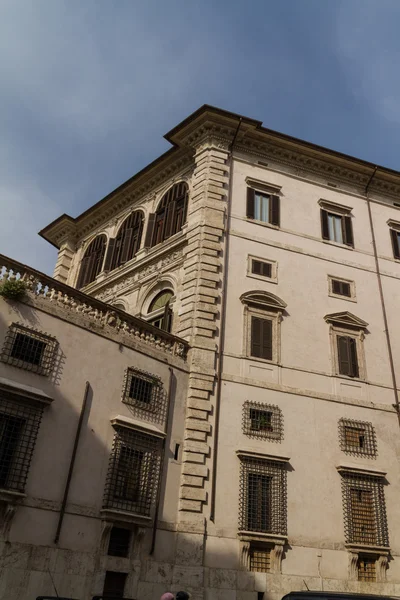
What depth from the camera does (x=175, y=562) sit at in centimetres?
1488

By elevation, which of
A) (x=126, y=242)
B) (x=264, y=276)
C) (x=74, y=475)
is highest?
(x=126, y=242)

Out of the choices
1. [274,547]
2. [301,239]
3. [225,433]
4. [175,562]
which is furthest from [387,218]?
[175,562]

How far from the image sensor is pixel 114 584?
1388cm

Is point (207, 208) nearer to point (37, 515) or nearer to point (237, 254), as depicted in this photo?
point (237, 254)

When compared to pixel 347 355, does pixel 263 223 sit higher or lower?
higher

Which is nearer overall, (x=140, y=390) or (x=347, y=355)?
(x=140, y=390)

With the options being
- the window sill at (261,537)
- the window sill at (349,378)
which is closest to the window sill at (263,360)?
the window sill at (349,378)

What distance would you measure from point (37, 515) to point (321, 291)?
42.3 feet

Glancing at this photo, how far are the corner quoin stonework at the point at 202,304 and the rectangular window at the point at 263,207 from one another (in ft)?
3.67

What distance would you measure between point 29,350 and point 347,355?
447 inches

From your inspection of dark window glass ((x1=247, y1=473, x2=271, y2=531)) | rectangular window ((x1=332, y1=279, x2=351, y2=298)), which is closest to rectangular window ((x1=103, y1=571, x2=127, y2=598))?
dark window glass ((x1=247, y1=473, x2=271, y2=531))

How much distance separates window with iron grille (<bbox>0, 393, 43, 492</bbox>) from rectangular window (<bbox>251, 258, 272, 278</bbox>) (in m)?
9.89

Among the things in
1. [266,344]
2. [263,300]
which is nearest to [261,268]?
[263,300]

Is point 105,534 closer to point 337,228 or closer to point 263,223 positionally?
point 263,223
